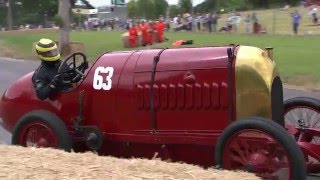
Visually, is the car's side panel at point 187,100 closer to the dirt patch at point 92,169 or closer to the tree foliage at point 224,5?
the dirt patch at point 92,169

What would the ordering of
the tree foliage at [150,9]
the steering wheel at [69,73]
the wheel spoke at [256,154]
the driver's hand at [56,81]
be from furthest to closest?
the tree foliage at [150,9]
the steering wheel at [69,73]
the driver's hand at [56,81]
the wheel spoke at [256,154]

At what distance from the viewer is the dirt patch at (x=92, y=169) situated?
3.74 metres

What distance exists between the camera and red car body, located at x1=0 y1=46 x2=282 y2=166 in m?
5.36

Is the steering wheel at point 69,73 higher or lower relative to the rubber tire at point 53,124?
higher

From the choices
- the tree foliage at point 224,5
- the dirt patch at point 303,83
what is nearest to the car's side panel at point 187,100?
the dirt patch at point 303,83

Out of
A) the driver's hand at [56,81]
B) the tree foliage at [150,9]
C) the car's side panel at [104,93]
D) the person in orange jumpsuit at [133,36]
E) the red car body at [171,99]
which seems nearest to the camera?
the red car body at [171,99]

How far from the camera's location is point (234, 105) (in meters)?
5.38

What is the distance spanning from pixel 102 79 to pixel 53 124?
27.8 inches

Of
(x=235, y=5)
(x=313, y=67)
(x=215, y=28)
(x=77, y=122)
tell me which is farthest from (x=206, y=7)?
(x=77, y=122)

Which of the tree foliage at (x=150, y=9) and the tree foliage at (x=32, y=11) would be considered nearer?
the tree foliage at (x=150, y=9)

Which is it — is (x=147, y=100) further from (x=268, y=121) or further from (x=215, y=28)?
(x=215, y=28)

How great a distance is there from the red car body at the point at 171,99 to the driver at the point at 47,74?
0.37ft

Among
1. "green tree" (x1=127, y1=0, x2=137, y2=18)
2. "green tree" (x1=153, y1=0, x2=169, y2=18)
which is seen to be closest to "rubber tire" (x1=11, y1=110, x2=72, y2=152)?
"green tree" (x1=153, y1=0, x2=169, y2=18)

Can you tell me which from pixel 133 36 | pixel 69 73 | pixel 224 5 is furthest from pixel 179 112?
pixel 224 5
